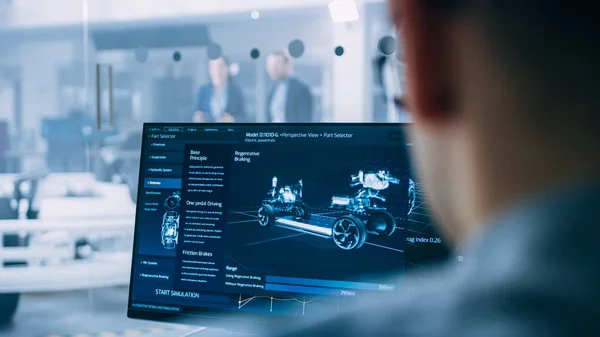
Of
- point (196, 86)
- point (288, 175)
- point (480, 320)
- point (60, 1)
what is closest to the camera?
point (480, 320)

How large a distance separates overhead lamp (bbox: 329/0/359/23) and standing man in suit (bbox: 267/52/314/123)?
1.06 ft

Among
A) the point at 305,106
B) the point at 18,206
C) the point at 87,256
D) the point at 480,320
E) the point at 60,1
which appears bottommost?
the point at 87,256

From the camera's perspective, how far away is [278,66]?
336 cm

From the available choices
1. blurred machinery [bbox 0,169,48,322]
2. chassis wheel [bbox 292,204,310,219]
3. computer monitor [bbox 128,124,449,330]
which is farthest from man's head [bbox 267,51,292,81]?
chassis wheel [bbox 292,204,310,219]

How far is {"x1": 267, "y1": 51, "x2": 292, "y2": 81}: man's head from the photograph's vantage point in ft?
11.0

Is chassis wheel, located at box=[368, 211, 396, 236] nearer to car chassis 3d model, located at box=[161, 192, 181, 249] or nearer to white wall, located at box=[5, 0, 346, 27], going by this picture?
car chassis 3d model, located at box=[161, 192, 181, 249]

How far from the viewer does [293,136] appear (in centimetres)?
105

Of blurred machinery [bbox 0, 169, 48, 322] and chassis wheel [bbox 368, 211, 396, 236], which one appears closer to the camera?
chassis wheel [bbox 368, 211, 396, 236]

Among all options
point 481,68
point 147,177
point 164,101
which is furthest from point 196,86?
point 481,68

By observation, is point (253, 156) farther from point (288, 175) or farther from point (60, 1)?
point (60, 1)

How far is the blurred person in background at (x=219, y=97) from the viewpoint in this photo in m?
3.43

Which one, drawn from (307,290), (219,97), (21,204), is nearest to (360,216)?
(307,290)

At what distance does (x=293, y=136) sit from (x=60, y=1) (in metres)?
3.17

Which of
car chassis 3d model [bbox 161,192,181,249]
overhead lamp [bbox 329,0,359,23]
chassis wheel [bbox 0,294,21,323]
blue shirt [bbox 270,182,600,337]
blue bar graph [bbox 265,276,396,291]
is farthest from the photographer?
overhead lamp [bbox 329,0,359,23]
